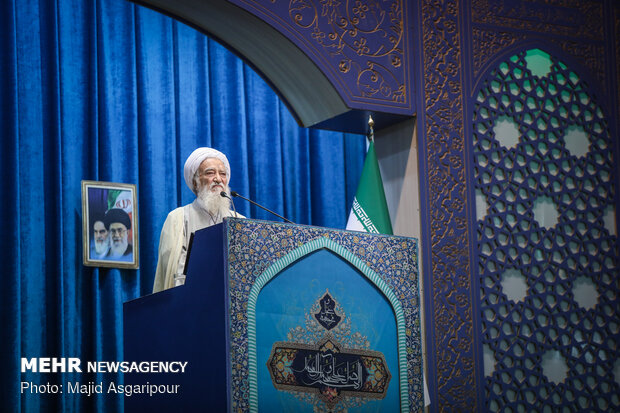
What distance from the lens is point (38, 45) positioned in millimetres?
5578

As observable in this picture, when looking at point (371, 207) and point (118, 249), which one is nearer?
point (371, 207)

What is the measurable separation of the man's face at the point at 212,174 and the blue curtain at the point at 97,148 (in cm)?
112

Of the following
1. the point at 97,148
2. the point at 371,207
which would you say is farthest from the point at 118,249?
the point at 371,207

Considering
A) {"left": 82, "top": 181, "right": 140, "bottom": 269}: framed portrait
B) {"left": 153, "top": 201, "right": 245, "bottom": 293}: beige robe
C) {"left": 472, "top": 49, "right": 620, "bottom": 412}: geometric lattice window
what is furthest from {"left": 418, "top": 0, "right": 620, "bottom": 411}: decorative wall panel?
{"left": 82, "top": 181, "right": 140, "bottom": 269}: framed portrait

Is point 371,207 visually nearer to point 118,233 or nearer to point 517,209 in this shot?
point 517,209

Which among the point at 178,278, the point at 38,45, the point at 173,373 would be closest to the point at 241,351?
the point at 173,373

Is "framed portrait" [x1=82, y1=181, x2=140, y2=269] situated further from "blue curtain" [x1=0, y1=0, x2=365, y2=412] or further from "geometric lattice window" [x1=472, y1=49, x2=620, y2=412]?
"geometric lattice window" [x1=472, y1=49, x2=620, y2=412]

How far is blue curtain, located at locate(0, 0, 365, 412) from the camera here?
17.6ft

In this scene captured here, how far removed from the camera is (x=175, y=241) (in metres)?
4.61

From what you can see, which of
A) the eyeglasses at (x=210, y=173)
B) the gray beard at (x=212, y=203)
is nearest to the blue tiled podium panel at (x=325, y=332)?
the gray beard at (x=212, y=203)

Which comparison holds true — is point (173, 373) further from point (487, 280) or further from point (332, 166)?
point (332, 166)

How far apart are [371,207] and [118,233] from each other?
1776 mm

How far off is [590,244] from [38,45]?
332 centimetres

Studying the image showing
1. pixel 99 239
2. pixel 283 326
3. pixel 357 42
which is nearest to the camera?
pixel 283 326
